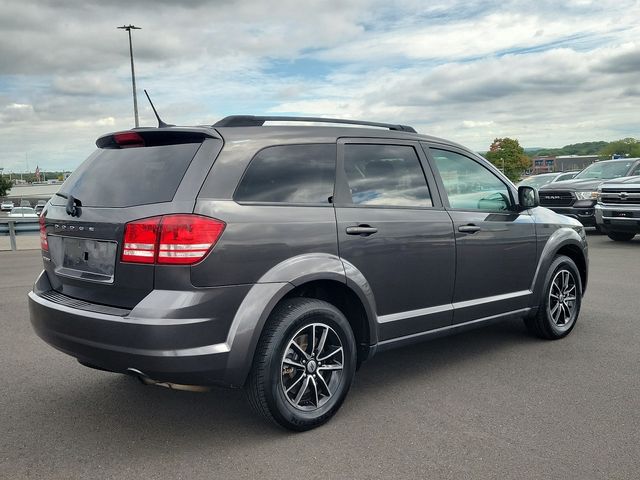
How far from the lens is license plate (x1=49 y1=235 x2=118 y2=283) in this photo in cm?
340

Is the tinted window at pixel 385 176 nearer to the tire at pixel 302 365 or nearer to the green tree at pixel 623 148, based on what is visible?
the tire at pixel 302 365

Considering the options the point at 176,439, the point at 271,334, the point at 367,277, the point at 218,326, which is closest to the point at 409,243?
the point at 367,277

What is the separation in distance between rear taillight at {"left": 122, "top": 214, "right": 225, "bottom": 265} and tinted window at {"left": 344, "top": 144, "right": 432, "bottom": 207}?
113 cm

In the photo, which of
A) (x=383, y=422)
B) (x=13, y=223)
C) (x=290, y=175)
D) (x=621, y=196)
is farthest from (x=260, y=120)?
(x=13, y=223)

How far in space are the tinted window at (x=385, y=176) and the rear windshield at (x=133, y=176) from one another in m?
1.10

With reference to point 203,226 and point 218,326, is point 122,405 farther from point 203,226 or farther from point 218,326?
point 203,226

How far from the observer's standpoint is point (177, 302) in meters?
3.17

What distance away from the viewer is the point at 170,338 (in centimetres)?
315

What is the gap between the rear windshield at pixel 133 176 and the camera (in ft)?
11.2

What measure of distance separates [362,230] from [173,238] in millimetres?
1252

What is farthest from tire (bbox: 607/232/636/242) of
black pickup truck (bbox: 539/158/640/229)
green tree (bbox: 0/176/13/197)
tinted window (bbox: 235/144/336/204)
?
green tree (bbox: 0/176/13/197)

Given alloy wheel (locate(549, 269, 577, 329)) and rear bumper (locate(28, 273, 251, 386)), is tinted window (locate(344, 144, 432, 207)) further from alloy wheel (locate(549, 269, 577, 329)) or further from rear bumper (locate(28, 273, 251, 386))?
alloy wheel (locate(549, 269, 577, 329))

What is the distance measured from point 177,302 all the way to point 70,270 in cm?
92

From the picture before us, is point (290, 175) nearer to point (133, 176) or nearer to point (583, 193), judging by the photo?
point (133, 176)
